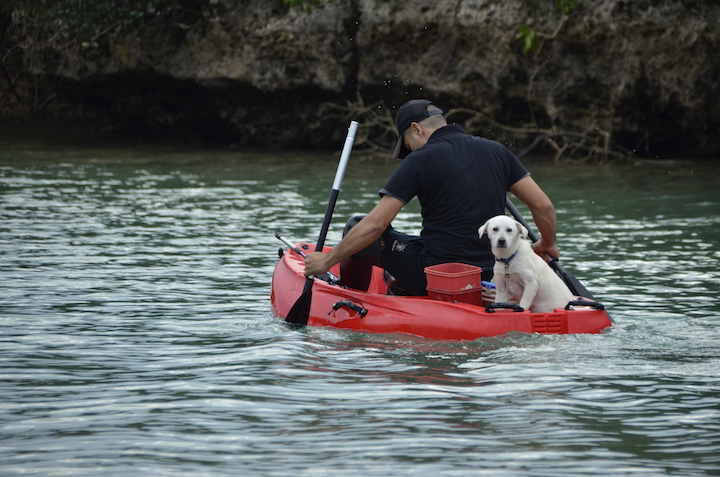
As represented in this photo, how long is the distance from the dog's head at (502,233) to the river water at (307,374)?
18.4 inches

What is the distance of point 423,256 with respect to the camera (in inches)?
237

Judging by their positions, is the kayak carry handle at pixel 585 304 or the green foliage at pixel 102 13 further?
the green foliage at pixel 102 13

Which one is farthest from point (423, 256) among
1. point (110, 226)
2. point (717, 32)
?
point (717, 32)

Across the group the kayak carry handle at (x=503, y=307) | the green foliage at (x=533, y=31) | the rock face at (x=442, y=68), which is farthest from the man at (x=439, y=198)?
the rock face at (x=442, y=68)

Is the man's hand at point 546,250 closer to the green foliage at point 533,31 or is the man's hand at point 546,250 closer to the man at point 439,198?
the man at point 439,198

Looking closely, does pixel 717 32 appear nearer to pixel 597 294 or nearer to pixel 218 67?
pixel 218 67

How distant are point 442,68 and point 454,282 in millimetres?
13057

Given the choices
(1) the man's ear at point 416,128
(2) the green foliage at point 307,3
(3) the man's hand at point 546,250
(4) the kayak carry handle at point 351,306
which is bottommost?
(4) the kayak carry handle at point 351,306

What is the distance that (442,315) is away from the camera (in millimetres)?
5785

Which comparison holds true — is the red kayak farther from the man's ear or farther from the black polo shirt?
the man's ear

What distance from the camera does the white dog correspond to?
555 cm

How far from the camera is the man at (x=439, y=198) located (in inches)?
229

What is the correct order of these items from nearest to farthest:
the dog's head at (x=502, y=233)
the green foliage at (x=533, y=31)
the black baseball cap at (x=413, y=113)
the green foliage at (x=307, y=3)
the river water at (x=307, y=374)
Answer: the river water at (x=307, y=374) → the dog's head at (x=502, y=233) → the black baseball cap at (x=413, y=113) → the green foliage at (x=533, y=31) → the green foliage at (x=307, y=3)

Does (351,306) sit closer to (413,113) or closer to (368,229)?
(368,229)
